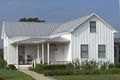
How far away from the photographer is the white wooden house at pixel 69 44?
38.7m

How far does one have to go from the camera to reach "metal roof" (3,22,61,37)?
46.1 metres

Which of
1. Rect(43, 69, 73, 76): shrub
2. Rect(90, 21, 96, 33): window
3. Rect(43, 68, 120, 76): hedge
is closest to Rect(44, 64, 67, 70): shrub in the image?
Rect(43, 68, 120, 76): hedge

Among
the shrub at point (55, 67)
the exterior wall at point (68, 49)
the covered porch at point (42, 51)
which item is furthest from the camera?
the covered porch at point (42, 51)

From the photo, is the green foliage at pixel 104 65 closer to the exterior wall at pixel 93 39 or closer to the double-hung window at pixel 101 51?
the double-hung window at pixel 101 51

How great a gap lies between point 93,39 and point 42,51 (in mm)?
5957

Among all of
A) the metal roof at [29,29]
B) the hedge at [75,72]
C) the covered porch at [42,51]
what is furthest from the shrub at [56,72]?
the metal roof at [29,29]

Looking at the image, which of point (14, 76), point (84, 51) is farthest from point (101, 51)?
point (14, 76)

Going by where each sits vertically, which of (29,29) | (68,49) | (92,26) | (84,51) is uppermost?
(29,29)

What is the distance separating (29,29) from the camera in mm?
47500

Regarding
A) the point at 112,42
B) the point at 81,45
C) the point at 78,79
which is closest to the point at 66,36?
the point at 81,45

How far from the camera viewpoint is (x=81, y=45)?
1526 inches

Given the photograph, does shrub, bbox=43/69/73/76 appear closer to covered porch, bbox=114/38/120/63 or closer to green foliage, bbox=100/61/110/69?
green foliage, bbox=100/61/110/69

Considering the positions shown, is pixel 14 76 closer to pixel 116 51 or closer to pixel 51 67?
pixel 51 67

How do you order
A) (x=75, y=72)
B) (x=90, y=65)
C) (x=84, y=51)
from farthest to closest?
(x=84, y=51)
(x=90, y=65)
(x=75, y=72)
